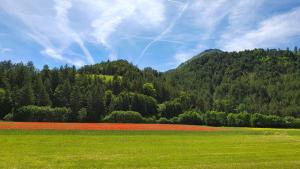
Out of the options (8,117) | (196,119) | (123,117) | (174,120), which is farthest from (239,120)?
(8,117)

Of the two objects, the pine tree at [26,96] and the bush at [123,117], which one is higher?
the pine tree at [26,96]

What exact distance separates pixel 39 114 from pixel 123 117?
27331 millimetres

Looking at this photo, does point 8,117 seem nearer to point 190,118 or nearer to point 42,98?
point 42,98

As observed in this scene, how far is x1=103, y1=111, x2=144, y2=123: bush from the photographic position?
119875 millimetres

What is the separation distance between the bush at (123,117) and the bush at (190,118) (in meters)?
15.5

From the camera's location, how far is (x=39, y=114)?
108 m

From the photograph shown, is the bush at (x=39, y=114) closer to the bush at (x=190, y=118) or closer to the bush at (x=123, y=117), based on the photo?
the bush at (x=123, y=117)

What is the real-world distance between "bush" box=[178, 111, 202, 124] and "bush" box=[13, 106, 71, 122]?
40158 millimetres

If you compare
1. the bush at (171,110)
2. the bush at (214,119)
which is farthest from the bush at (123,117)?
the bush at (214,119)

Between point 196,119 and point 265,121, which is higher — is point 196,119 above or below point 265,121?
above

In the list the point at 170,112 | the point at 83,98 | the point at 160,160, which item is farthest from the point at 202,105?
the point at 160,160

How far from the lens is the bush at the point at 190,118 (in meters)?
129

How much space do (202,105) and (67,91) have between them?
57396 mm

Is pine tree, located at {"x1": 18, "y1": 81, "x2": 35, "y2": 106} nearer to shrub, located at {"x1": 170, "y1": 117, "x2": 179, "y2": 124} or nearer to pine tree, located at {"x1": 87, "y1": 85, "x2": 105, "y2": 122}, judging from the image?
pine tree, located at {"x1": 87, "y1": 85, "x2": 105, "y2": 122}
